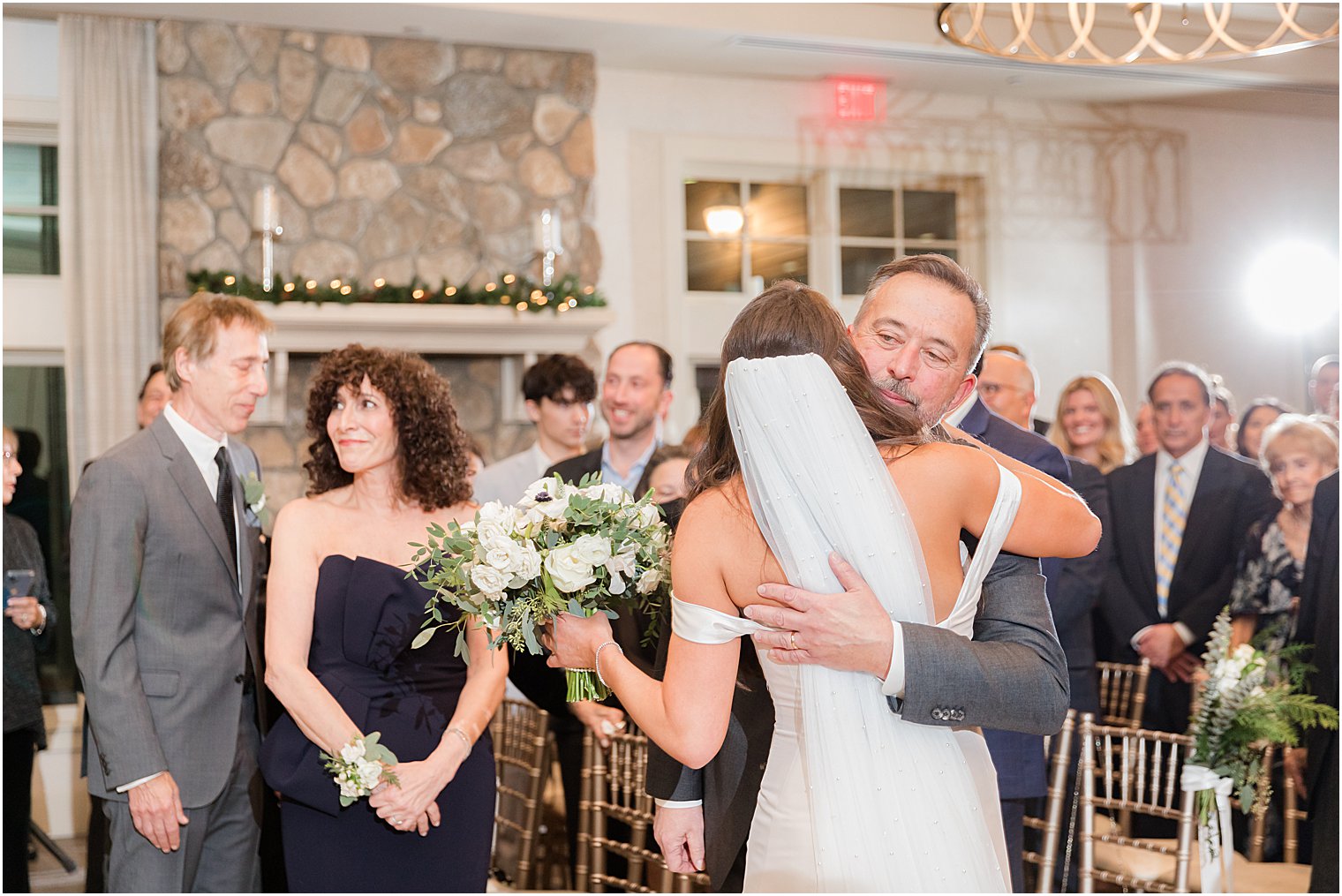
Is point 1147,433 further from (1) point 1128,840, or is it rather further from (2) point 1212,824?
(2) point 1212,824

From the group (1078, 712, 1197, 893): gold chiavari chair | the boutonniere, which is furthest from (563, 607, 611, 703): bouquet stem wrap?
(1078, 712, 1197, 893): gold chiavari chair

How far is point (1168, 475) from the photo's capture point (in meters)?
5.16

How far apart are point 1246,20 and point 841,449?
712cm

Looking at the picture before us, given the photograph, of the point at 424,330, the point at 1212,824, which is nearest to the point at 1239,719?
the point at 1212,824

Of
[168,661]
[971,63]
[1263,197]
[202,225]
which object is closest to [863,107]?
[971,63]

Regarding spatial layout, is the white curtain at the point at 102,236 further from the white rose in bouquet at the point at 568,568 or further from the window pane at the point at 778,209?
the white rose in bouquet at the point at 568,568

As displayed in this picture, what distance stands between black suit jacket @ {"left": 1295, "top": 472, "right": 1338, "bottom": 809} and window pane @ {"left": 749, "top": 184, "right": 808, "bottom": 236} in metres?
→ 4.20

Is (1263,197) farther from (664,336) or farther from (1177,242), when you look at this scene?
(664,336)

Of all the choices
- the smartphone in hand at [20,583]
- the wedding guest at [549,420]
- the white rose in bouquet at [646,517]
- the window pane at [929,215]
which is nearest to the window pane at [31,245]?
the smartphone in hand at [20,583]

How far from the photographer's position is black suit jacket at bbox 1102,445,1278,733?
4988mm

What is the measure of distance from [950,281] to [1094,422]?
3.82 metres

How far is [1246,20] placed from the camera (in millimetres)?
7602

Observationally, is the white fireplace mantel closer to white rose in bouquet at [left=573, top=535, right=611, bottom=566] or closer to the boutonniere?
the boutonniere

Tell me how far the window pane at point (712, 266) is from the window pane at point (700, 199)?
114 mm
